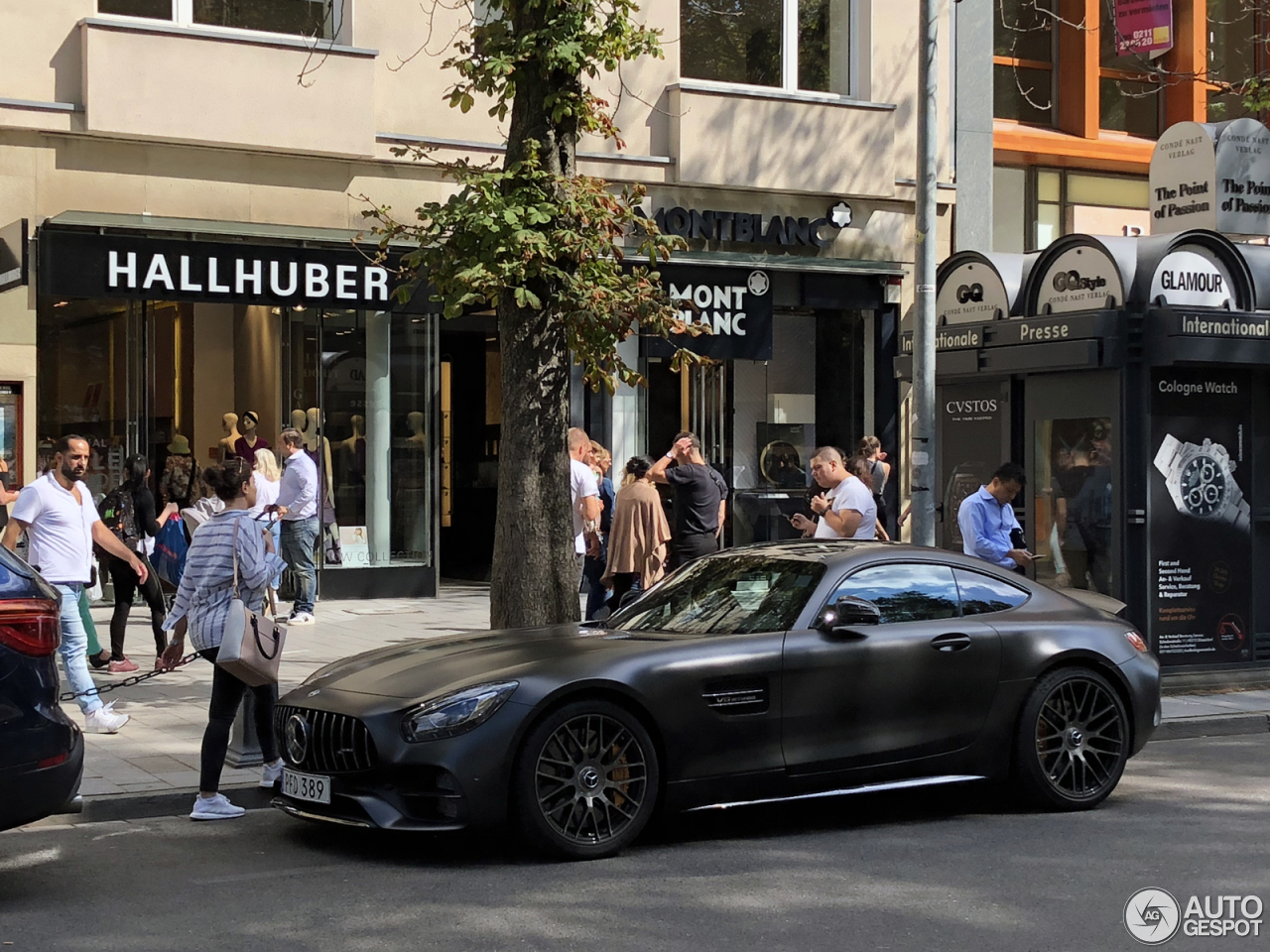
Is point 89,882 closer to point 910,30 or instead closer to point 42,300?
point 42,300

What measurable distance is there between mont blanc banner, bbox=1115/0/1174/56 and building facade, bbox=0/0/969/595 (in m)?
2.09

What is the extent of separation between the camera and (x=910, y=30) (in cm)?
1984

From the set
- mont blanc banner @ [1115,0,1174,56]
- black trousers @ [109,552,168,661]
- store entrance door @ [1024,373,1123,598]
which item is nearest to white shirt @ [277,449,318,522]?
black trousers @ [109,552,168,661]

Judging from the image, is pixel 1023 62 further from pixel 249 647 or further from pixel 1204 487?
pixel 249 647

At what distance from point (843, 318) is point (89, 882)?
1465 centimetres

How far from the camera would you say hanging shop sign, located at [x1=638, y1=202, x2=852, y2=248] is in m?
18.3

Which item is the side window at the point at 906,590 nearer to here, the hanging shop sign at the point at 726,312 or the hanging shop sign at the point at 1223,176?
the hanging shop sign at the point at 1223,176

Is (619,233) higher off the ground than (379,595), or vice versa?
(619,233)

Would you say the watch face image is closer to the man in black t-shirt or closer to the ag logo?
the man in black t-shirt

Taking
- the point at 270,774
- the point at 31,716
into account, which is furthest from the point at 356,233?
the point at 31,716

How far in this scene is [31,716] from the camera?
5.98 metres

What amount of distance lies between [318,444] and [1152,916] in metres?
12.6

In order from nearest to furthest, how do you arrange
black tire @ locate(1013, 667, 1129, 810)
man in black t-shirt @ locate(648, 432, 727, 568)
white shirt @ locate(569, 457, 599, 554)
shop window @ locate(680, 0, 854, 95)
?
black tire @ locate(1013, 667, 1129, 810), man in black t-shirt @ locate(648, 432, 727, 568), white shirt @ locate(569, 457, 599, 554), shop window @ locate(680, 0, 854, 95)

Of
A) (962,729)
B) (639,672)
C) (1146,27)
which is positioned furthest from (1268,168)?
(639,672)
